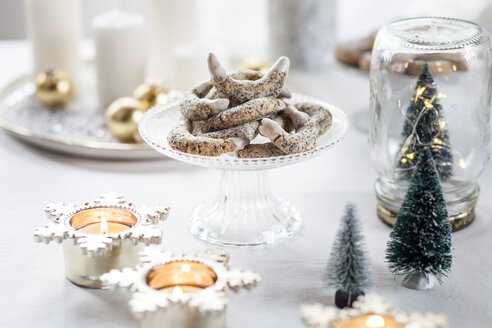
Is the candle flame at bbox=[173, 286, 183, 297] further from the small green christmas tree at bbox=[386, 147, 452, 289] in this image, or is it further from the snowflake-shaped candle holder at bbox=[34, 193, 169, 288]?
Result: the small green christmas tree at bbox=[386, 147, 452, 289]

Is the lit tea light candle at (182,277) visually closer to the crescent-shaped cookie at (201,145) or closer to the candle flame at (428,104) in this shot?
the crescent-shaped cookie at (201,145)

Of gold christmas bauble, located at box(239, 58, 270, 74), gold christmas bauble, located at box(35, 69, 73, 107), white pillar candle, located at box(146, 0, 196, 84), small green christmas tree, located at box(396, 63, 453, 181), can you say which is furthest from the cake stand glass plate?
small green christmas tree, located at box(396, 63, 453, 181)

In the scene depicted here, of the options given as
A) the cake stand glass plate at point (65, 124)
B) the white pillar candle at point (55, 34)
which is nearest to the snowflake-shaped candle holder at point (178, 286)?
the cake stand glass plate at point (65, 124)

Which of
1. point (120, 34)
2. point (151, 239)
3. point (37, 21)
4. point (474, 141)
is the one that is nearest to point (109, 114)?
point (120, 34)

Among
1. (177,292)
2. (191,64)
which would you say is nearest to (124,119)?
(191,64)

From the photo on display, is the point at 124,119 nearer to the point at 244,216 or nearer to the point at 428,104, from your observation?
the point at 244,216

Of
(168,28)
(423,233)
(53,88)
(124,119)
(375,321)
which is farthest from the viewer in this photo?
(168,28)

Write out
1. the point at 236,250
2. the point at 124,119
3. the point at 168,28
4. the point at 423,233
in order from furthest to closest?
the point at 168,28, the point at 124,119, the point at 236,250, the point at 423,233

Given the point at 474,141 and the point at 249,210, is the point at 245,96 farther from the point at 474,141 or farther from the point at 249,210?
the point at 474,141
